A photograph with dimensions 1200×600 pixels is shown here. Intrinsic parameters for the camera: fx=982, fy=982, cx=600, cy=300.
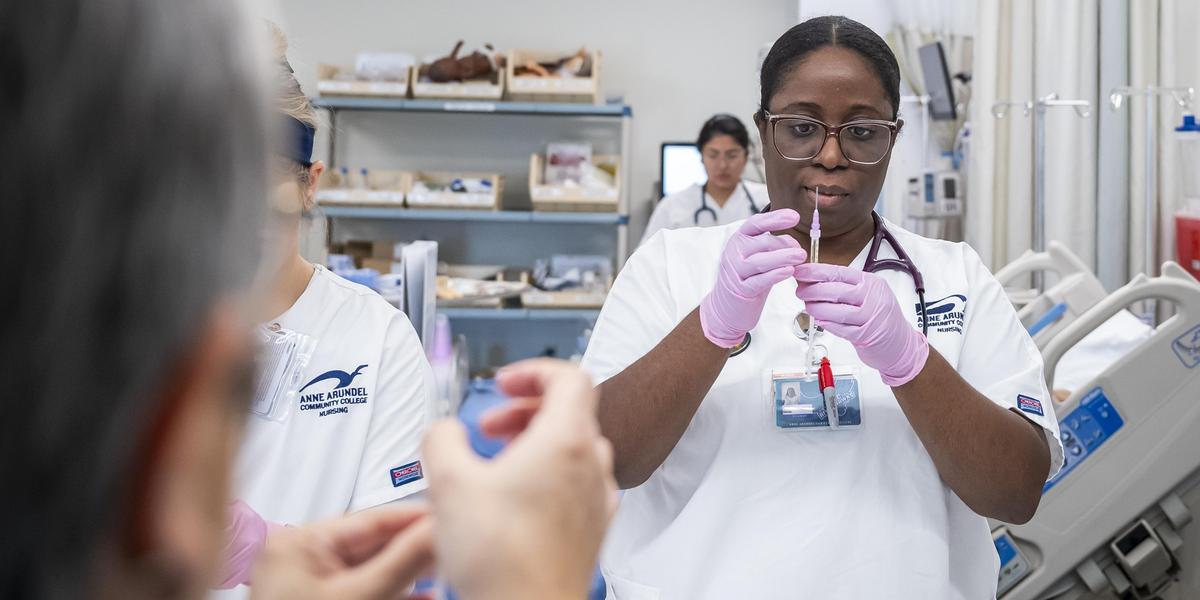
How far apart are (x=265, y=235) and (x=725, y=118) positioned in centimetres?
429

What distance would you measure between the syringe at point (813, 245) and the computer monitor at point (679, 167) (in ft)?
12.8

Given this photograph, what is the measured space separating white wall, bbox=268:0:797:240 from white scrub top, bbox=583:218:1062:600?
174 inches

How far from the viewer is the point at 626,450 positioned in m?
1.27

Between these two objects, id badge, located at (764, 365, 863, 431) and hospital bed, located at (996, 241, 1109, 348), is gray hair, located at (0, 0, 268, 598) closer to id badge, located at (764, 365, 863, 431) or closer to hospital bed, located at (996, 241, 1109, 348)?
id badge, located at (764, 365, 863, 431)

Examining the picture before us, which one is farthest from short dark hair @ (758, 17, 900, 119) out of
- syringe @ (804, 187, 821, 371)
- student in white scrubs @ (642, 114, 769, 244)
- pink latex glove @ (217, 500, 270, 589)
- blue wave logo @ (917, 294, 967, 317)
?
student in white scrubs @ (642, 114, 769, 244)

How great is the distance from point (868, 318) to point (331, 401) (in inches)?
29.8

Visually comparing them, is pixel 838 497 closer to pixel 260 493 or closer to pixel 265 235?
pixel 260 493

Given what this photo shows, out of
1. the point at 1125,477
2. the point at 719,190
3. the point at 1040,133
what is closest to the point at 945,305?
the point at 1125,477

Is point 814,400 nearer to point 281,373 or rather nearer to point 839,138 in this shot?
point 839,138

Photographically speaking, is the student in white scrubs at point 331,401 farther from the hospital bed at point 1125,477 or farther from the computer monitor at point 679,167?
the computer monitor at point 679,167

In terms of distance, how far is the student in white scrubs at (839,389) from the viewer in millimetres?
1254

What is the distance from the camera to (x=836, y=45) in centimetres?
141

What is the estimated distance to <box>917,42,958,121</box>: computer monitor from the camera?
154 inches

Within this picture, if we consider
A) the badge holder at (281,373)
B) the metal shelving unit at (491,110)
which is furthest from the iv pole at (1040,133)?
the badge holder at (281,373)
